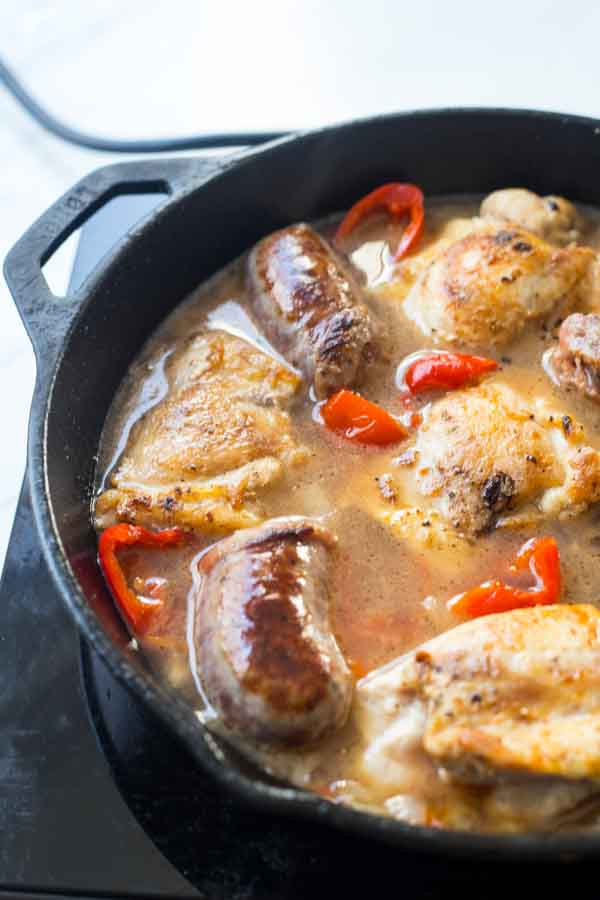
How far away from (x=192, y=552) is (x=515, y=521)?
0.70 m

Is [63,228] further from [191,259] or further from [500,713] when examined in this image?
[500,713]

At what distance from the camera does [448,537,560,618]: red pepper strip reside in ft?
6.64

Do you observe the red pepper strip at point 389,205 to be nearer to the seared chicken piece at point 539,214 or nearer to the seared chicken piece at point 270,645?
the seared chicken piece at point 539,214

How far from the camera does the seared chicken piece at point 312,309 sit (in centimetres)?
234

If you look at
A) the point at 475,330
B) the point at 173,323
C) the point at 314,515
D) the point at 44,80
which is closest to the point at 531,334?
the point at 475,330

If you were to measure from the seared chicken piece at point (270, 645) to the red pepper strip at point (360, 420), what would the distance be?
40 cm

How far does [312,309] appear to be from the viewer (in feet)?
7.85

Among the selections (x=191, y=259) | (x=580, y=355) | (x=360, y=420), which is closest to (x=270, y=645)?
(x=360, y=420)

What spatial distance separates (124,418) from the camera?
2.44m

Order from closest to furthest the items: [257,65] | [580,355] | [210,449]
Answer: [210,449], [580,355], [257,65]

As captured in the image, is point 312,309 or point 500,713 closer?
point 500,713

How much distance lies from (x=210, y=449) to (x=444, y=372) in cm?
61

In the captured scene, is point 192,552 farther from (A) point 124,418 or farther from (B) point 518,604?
(B) point 518,604

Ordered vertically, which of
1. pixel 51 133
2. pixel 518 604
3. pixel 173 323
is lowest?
pixel 518 604
